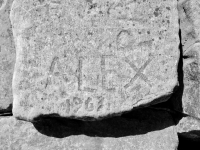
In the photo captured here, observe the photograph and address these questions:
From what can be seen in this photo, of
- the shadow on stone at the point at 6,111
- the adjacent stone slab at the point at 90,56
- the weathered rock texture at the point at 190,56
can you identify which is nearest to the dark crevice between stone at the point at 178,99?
the weathered rock texture at the point at 190,56

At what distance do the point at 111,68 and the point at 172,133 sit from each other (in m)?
0.43

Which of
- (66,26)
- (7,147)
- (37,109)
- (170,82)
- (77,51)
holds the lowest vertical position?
(7,147)

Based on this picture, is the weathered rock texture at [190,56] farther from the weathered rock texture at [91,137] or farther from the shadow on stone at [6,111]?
the shadow on stone at [6,111]

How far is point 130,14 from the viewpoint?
4.95 feet

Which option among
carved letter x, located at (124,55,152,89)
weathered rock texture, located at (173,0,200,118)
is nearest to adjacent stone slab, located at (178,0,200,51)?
weathered rock texture, located at (173,0,200,118)

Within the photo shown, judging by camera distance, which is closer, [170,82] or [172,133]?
[170,82]

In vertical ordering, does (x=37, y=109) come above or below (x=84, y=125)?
above

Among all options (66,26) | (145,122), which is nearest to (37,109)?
(66,26)

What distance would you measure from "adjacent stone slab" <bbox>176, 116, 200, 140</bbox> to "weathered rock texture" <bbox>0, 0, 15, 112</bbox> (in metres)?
0.81

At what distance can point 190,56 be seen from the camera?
1.58 metres

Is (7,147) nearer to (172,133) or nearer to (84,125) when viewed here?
(84,125)

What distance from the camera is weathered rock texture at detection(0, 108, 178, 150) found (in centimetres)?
157

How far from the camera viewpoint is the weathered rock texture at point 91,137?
157 centimetres

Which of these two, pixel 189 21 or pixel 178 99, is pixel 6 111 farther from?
pixel 189 21
